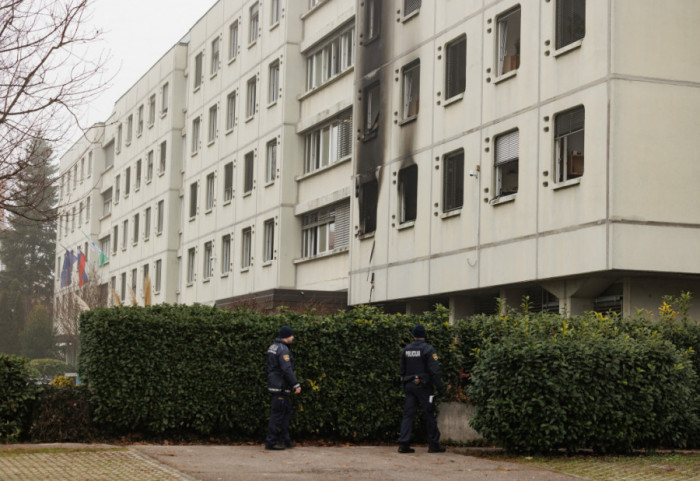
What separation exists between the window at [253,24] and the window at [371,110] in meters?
12.5

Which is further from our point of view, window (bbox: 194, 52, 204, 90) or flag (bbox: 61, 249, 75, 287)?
flag (bbox: 61, 249, 75, 287)

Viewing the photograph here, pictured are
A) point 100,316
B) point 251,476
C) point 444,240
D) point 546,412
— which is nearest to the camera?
point 251,476

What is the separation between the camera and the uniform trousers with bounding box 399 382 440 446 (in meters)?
17.1

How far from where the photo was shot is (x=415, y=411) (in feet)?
56.9

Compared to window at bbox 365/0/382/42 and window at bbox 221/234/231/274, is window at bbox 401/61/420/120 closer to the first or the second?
window at bbox 365/0/382/42

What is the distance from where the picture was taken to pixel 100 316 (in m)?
18.0

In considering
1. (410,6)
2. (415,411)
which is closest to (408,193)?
(410,6)

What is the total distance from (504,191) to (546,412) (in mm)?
11537

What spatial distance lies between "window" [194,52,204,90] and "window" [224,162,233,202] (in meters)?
7.25

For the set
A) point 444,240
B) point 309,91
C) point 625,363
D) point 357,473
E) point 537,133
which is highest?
point 309,91

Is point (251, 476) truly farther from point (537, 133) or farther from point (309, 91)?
point (309, 91)

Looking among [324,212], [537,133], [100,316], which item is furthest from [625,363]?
[324,212]

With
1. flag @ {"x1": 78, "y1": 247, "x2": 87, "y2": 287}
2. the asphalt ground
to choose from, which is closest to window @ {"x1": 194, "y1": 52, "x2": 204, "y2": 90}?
flag @ {"x1": 78, "y1": 247, "x2": 87, "y2": 287}

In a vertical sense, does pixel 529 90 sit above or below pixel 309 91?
below
